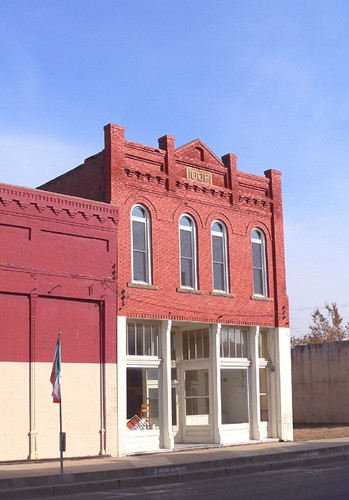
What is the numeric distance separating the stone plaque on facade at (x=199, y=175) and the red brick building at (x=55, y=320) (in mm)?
4214

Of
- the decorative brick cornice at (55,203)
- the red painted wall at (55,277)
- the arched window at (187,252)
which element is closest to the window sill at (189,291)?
the arched window at (187,252)

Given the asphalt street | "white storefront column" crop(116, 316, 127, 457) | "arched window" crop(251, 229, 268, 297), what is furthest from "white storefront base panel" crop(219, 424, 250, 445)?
the asphalt street

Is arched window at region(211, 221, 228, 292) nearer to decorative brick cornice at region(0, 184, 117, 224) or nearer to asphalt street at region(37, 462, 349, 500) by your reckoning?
decorative brick cornice at region(0, 184, 117, 224)

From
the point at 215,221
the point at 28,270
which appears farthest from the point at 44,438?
the point at 215,221

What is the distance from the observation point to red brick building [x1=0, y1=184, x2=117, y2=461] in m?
20.7

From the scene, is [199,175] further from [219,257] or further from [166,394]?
[166,394]

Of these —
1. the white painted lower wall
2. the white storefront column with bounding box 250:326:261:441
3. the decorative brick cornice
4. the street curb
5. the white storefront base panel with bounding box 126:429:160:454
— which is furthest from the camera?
the white storefront column with bounding box 250:326:261:441

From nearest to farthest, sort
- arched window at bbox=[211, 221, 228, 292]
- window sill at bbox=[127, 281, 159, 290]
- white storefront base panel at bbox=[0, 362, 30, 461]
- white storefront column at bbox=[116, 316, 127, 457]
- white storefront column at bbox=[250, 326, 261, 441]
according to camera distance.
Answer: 1. white storefront base panel at bbox=[0, 362, 30, 461]
2. white storefront column at bbox=[116, 316, 127, 457]
3. window sill at bbox=[127, 281, 159, 290]
4. arched window at bbox=[211, 221, 228, 292]
5. white storefront column at bbox=[250, 326, 261, 441]

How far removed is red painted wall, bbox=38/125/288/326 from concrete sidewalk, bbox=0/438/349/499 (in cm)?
445

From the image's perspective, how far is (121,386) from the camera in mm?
23078

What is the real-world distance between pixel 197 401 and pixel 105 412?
5.01m

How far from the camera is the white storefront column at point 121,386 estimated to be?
22844 mm

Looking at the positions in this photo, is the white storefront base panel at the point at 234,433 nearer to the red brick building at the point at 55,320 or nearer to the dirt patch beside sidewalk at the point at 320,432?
the dirt patch beside sidewalk at the point at 320,432

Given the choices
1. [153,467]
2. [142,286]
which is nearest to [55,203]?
[142,286]
